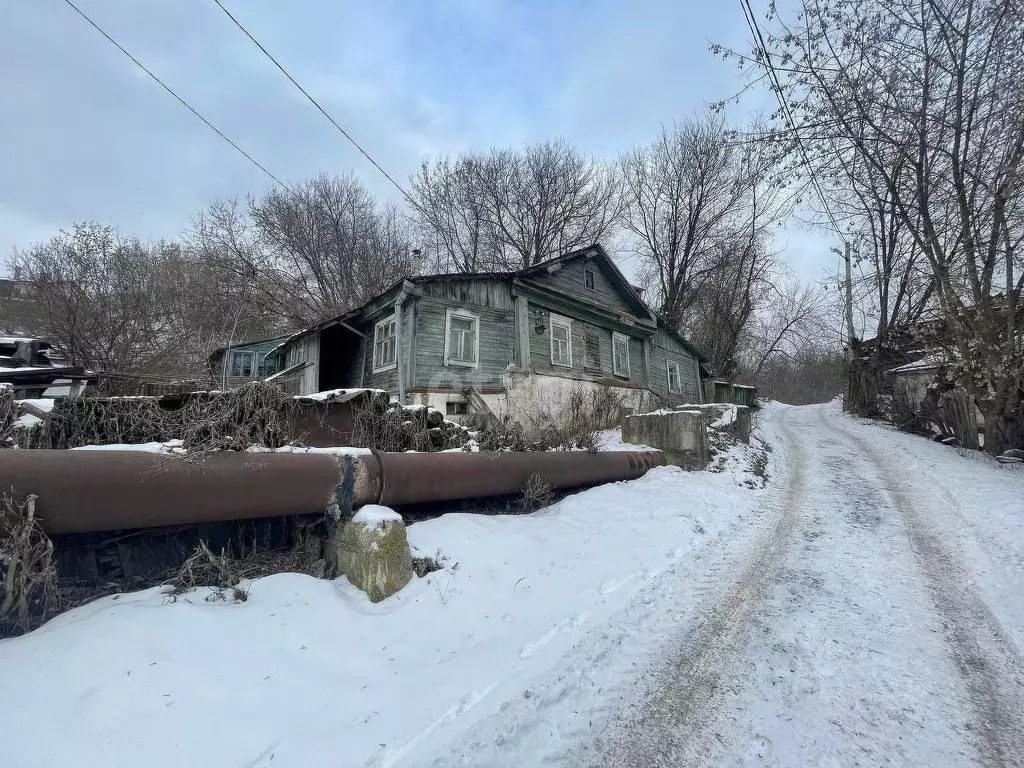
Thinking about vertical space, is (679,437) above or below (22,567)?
above

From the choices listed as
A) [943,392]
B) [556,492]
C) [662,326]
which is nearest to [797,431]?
[943,392]

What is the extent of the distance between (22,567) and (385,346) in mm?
12498

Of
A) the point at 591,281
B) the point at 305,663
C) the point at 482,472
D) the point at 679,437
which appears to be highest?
the point at 591,281

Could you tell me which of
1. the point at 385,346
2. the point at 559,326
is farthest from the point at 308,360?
the point at 559,326

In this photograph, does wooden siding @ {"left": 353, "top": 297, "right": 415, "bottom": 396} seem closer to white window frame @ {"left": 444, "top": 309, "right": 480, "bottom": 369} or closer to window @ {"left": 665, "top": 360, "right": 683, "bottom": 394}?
white window frame @ {"left": 444, "top": 309, "right": 480, "bottom": 369}

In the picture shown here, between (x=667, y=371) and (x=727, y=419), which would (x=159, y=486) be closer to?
(x=727, y=419)

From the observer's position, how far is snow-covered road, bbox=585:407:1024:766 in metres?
2.24

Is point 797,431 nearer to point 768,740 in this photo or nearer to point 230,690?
point 768,740

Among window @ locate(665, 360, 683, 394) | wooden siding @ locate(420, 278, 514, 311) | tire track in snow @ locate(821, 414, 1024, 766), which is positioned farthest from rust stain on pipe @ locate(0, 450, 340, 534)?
window @ locate(665, 360, 683, 394)

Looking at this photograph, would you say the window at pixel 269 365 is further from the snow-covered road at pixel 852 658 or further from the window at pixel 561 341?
the snow-covered road at pixel 852 658

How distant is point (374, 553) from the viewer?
3369 millimetres

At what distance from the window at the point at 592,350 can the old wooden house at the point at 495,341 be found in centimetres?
4

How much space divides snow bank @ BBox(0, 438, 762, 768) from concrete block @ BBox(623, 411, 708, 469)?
14.2 feet

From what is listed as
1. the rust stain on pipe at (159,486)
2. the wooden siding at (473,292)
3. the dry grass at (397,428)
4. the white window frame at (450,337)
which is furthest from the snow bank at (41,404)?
the white window frame at (450,337)
